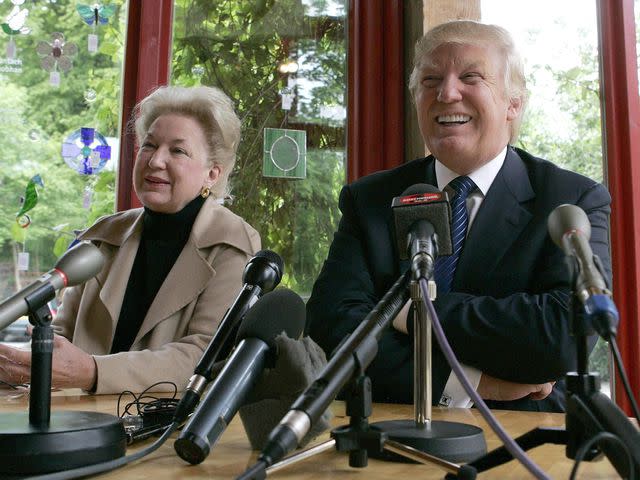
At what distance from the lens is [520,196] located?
7.02 ft

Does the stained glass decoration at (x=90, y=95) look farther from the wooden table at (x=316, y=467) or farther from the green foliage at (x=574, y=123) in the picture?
the wooden table at (x=316, y=467)

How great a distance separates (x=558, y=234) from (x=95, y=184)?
252cm

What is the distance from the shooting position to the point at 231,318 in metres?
1.07

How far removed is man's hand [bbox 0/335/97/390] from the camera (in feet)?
5.94

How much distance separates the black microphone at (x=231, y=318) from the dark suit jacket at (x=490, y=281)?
769 millimetres

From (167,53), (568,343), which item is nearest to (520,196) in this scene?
(568,343)

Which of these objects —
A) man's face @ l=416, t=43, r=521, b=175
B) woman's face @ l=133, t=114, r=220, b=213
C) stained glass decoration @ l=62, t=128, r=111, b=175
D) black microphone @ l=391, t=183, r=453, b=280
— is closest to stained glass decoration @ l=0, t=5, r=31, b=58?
stained glass decoration @ l=62, t=128, r=111, b=175

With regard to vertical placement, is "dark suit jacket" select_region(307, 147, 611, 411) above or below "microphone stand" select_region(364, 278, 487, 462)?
above

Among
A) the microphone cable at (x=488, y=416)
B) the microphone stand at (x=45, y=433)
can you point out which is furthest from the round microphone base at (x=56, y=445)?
the microphone cable at (x=488, y=416)

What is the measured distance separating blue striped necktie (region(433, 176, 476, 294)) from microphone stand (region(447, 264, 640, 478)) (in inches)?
44.8

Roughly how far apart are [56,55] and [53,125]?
29cm

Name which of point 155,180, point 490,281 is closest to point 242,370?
point 490,281

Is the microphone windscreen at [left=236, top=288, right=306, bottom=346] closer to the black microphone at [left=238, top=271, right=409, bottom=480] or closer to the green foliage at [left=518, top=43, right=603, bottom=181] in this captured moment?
the black microphone at [left=238, top=271, right=409, bottom=480]

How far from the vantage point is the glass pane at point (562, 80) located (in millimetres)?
2988
